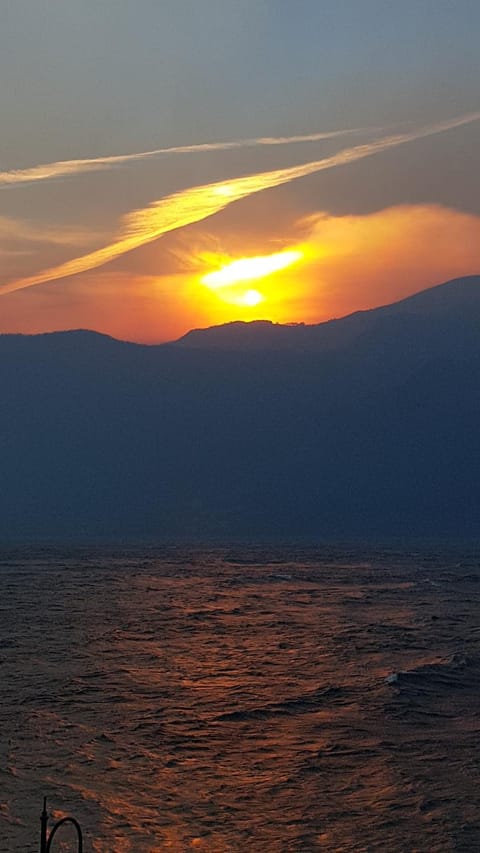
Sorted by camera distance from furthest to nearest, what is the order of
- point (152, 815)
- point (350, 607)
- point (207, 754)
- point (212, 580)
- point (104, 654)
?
1. point (212, 580)
2. point (350, 607)
3. point (104, 654)
4. point (207, 754)
5. point (152, 815)

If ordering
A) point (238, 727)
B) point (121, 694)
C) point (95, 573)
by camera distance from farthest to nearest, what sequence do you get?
point (95, 573), point (121, 694), point (238, 727)

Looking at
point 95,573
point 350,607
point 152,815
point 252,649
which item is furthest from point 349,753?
point 95,573

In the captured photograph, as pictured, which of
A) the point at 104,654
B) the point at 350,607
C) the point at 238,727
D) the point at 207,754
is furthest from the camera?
the point at 350,607

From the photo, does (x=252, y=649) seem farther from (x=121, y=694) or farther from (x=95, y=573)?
(x=95, y=573)

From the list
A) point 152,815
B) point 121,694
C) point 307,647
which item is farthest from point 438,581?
point 152,815

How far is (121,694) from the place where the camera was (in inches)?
1405

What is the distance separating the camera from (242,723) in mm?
32125

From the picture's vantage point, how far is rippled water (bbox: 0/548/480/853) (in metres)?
Answer: 22.9

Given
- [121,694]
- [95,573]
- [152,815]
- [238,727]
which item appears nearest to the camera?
[152,815]

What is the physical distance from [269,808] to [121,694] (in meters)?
12.6

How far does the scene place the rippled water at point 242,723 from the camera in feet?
75.2

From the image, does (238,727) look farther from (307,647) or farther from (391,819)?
(307,647)

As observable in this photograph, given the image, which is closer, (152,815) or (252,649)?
(152,815)

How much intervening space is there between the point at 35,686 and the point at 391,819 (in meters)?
16.5
